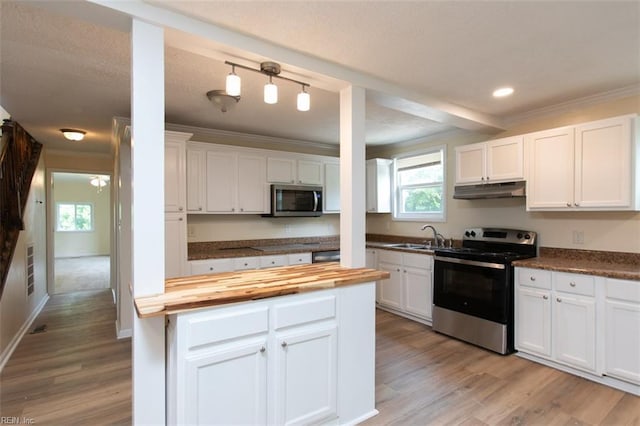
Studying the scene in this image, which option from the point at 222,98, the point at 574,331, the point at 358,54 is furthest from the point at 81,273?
the point at 574,331

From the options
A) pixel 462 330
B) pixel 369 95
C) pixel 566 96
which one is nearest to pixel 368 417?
pixel 462 330

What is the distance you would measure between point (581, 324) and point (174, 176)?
402 cm

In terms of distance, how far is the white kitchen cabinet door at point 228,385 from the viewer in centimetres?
155

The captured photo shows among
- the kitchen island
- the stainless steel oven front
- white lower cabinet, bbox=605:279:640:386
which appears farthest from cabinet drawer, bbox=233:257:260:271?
white lower cabinet, bbox=605:279:640:386

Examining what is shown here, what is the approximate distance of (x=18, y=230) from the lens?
3.42 metres

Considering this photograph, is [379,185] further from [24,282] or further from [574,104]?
[24,282]

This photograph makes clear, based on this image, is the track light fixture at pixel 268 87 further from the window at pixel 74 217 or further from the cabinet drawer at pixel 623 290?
the window at pixel 74 217

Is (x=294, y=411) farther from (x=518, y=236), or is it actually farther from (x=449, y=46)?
(x=518, y=236)

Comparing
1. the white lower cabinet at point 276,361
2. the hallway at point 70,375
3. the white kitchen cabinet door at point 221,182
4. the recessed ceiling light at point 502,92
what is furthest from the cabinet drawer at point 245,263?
the recessed ceiling light at point 502,92

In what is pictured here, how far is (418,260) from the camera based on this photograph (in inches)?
155

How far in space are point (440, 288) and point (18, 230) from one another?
4625mm

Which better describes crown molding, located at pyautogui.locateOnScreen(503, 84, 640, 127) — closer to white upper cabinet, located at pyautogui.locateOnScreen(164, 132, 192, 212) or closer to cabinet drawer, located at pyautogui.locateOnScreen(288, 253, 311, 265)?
cabinet drawer, located at pyautogui.locateOnScreen(288, 253, 311, 265)

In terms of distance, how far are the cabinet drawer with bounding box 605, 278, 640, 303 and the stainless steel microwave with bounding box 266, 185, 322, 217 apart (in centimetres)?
318

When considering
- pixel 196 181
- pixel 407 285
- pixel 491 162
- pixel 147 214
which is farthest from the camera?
pixel 407 285
